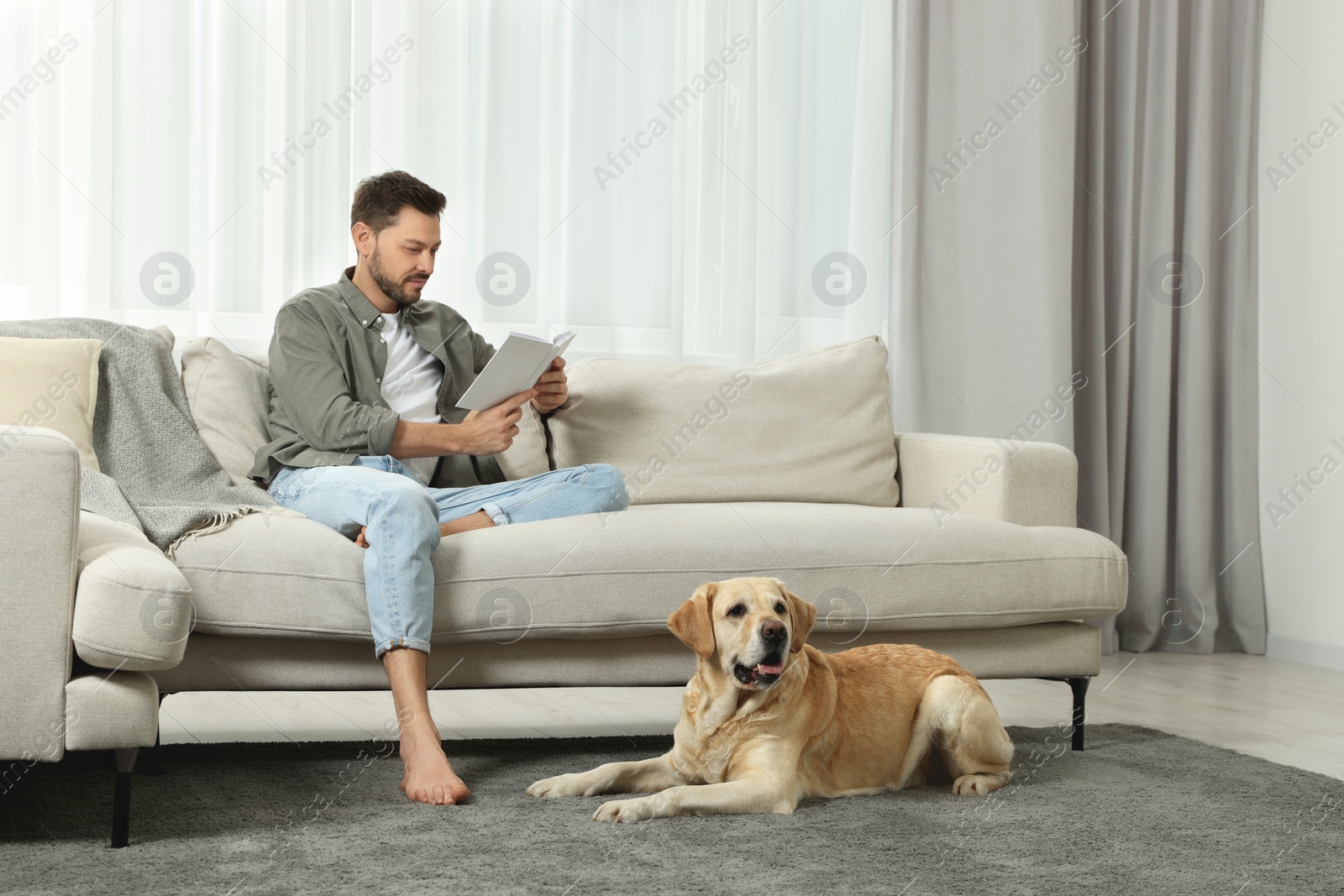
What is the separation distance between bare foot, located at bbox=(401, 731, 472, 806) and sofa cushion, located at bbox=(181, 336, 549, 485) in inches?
30.9

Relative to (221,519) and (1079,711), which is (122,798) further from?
(1079,711)

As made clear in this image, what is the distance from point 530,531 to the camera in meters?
2.01

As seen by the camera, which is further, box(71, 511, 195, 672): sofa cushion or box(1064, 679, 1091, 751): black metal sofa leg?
box(1064, 679, 1091, 751): black metal sofa leg

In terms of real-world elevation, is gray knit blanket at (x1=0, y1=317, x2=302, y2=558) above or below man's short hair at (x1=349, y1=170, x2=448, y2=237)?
below

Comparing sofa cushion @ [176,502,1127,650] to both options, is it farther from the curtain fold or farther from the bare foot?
the curtain fold

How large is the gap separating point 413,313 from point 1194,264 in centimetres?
249

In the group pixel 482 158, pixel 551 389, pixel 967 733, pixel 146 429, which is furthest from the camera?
pixel 482 158

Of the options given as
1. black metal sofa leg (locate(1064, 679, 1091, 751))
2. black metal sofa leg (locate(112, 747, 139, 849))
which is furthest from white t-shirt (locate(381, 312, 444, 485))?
black metal sofa leg (locate(1064, 679, 1091, 751))

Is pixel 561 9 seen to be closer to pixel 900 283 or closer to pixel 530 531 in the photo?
pixel 900 283

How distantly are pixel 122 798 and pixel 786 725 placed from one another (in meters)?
0.87

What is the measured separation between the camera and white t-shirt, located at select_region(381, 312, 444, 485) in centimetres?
240

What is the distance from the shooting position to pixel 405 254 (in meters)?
2.37

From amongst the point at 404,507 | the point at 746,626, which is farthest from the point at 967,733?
the point at 404,507

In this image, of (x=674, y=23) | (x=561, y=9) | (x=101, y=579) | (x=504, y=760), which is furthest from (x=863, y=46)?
(x=101, y=579)
